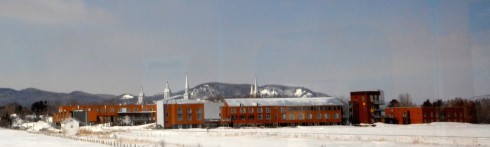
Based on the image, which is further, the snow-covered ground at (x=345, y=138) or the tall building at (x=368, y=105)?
the tall building at (x=368, y=105)

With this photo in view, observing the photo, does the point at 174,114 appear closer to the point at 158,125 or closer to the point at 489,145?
the point at 158,125

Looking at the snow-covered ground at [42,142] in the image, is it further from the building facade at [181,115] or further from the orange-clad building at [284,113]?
the orange-clad building at [284,113]

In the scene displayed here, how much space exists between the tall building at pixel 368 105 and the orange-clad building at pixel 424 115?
2719 millimetres

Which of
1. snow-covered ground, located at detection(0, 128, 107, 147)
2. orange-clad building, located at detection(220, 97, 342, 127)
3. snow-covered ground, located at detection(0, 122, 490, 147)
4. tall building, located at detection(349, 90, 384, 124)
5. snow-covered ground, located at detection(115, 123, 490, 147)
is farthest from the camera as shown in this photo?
orange-clad building, located at detection(220, 97, 342, 127)

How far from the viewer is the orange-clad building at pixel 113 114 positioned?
356 feet

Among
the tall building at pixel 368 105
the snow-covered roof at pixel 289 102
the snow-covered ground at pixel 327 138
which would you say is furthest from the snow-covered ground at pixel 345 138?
the snow-covered roof at pixel 289 102

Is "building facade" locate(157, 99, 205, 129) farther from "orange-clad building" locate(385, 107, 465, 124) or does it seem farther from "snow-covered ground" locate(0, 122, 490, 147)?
"snow-covered ground" locate(0, 122, 490, 147)

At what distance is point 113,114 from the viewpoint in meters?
110

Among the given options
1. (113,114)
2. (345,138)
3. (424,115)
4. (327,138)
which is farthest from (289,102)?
(345,138)

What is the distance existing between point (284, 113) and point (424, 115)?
2133 centimetres

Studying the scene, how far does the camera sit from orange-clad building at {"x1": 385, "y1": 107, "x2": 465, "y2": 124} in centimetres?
8400

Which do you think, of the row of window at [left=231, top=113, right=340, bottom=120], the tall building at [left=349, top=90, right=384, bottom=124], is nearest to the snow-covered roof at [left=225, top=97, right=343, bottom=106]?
the row of window at [left=231, top=113, right=340, bottom=120]

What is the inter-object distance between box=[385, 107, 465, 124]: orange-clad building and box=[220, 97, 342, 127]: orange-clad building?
29.0 feet

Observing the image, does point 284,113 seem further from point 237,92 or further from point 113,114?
point 113,114
